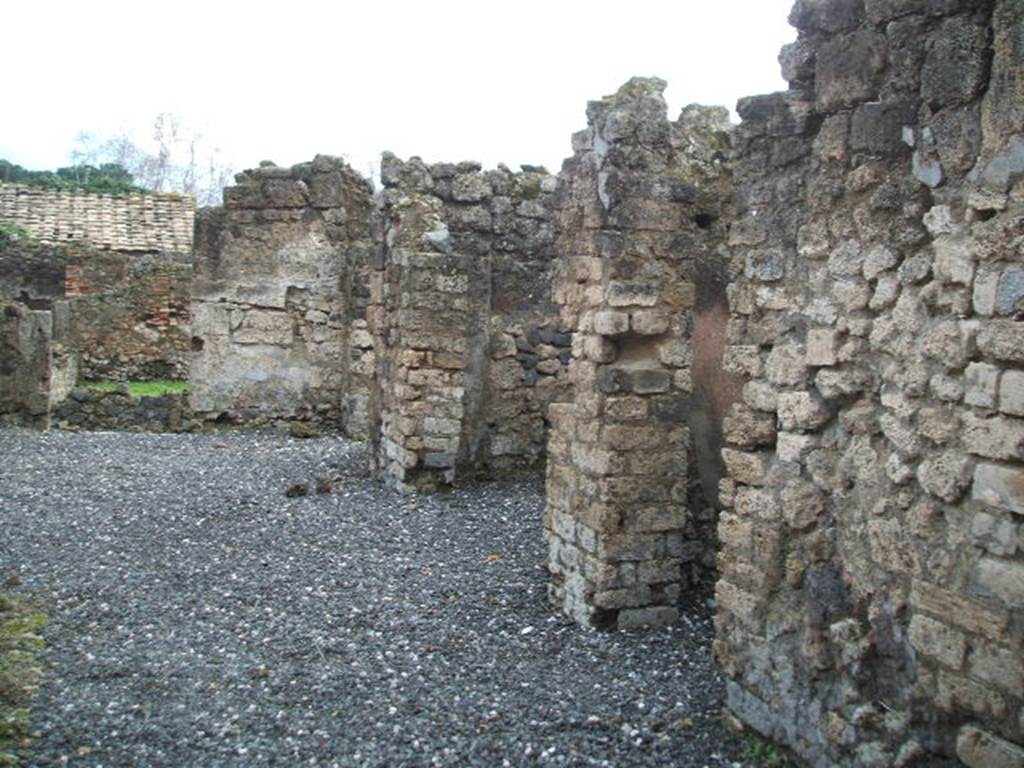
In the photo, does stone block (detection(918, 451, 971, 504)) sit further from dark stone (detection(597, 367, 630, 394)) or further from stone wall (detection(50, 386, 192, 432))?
stone wall (detection(50, 386, 192, 432))

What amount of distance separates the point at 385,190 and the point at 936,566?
7.81 meters

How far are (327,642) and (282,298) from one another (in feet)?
27.1

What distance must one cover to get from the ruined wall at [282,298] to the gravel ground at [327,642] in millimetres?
3824

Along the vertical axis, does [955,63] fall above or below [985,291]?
above

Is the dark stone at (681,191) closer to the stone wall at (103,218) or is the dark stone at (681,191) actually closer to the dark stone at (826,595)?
the dark stone at (826,595)

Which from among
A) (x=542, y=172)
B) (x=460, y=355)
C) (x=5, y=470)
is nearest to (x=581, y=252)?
(x=460, y=355)

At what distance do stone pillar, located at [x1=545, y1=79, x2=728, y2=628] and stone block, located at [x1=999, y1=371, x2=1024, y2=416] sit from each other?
295 cm

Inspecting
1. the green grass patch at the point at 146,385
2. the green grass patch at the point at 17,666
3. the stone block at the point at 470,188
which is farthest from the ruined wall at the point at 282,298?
the green grass patch at the point at 17,666

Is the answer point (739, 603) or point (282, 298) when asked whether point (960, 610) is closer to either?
point (739, 603)

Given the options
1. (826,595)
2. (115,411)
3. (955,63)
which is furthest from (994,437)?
(115,411)

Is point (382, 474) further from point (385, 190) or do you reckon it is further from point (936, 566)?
point (936, 566)

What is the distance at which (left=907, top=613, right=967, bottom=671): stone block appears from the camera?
10.7 ft

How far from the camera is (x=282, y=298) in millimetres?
13375

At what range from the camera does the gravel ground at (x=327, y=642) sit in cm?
455
